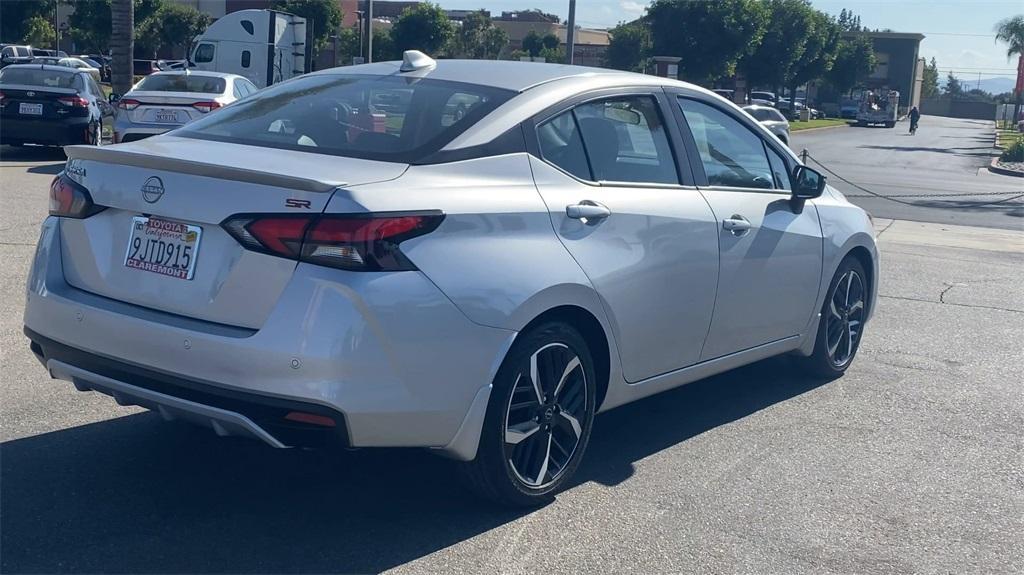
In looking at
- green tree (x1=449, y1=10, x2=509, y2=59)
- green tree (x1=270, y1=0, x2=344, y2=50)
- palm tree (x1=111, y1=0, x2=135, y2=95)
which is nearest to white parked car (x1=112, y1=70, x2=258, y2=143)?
palm tree (x1=111, y1=0, x2=135, y2=95)

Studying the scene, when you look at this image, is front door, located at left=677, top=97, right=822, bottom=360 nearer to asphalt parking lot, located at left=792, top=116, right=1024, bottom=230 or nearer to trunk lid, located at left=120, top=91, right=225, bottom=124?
trunk lid, located at left=120, top=91, right=225, bottom=124

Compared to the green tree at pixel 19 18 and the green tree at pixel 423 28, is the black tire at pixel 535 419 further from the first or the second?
the green tree at pixel 19 18

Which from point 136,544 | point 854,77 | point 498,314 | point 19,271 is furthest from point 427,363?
point 854,77

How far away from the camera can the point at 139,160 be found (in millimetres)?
4180

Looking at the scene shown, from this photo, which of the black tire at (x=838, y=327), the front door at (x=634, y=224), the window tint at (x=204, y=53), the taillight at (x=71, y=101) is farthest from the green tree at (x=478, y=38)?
the front door at (x=634, y=224)

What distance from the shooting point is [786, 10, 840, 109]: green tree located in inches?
3118

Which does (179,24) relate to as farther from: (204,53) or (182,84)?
(182,84)

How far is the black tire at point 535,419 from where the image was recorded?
4250 mm

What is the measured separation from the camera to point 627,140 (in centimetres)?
516

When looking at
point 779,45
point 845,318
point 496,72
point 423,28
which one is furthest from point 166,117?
point 779,45

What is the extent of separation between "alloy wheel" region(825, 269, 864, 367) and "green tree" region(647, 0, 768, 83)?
2248 inches

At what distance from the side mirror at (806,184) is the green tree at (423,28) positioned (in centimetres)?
5639

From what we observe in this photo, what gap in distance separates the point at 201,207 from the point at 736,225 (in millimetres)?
2618

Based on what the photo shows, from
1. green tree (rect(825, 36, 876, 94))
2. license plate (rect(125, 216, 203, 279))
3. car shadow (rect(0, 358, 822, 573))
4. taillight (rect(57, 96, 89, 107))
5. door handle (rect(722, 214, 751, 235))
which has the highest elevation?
green tree (rect(825, 36, 876, 94))
